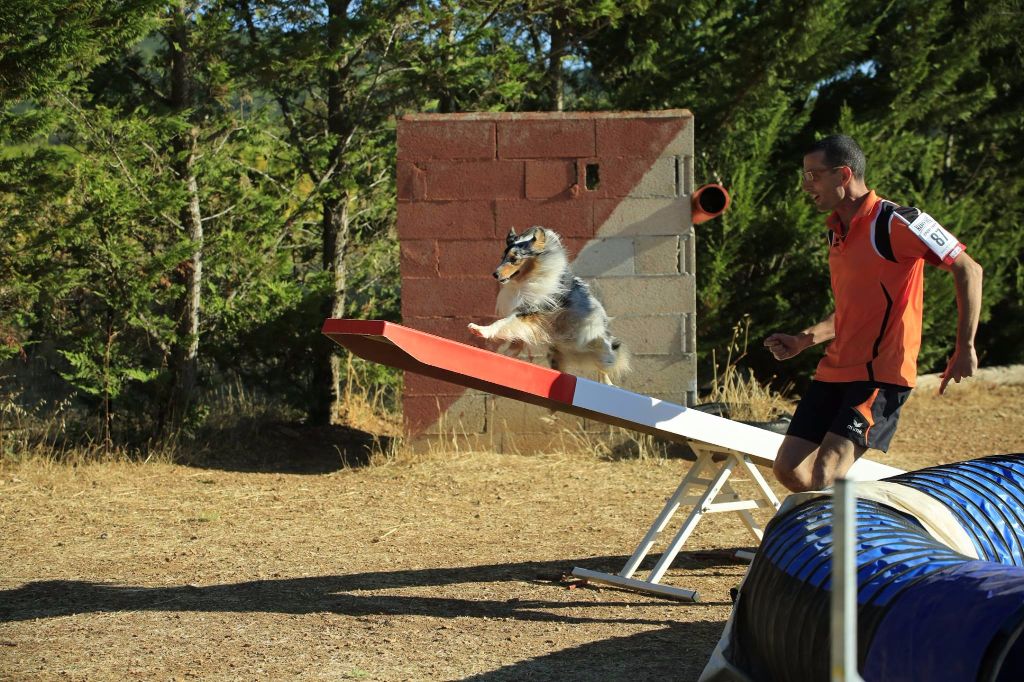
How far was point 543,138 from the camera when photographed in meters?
8.81

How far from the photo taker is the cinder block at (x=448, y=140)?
8.81 meters

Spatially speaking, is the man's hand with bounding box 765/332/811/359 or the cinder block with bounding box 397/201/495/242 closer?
the man's hand with bounding box 765/332/811/359

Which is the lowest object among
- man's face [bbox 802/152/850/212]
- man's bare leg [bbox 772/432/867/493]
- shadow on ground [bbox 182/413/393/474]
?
shadow on ground [bbox 182/413/393/474]

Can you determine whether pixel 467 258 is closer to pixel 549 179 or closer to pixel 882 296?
pixel 549 179

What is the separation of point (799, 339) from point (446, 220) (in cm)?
440

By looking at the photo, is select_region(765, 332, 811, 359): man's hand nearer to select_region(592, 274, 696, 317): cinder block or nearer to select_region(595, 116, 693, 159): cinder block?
select_region(592, 274, 696, 317): cinder block

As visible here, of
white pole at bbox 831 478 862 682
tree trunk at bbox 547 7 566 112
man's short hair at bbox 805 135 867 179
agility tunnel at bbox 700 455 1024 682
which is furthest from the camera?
tree trunk at bbox 547 7 566 112

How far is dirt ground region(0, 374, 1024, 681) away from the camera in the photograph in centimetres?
463

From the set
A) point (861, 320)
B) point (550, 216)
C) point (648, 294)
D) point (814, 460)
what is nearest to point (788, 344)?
point (861, 320)

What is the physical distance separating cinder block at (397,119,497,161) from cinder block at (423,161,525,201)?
0.07 m

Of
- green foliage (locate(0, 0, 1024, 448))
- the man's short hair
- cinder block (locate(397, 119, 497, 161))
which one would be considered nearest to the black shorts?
the man's short hair

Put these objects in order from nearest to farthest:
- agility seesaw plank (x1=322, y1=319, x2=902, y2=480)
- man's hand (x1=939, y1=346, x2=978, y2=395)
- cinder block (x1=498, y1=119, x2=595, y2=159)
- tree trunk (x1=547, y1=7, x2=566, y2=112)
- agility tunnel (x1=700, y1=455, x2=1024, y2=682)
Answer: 1. agility tunnel (x1=700, y1=455, x2=1024, y2=682)
2. man's hand (x1=939, y1=346, x2=978, y2=395)
3. agility seesaw plank (x1=322, y1=319, x2=902, y2=480)
4. cinder block (x1=498, y1=119, x2=595, y2=159)
5. tree trunk (x1=547, y1=7, x2=566, y2=112)

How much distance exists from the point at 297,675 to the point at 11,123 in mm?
5428

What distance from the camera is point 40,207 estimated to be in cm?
842
